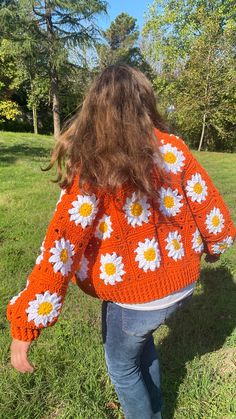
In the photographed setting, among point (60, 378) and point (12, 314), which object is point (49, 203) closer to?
point (60, 378)

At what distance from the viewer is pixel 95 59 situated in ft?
83.7

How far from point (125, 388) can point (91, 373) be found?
2.63 feet

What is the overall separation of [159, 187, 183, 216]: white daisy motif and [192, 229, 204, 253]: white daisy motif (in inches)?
6.9

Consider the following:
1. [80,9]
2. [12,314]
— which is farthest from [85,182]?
[80,9]

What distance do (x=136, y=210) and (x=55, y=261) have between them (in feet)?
1.20

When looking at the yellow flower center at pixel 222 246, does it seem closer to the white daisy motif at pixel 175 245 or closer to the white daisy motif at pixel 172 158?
the white daisy motif at pixel 175 245

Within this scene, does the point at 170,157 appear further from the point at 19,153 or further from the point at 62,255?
the point at 19,153

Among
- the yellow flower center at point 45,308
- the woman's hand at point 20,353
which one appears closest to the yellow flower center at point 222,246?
the yellow flower center at point 45,308

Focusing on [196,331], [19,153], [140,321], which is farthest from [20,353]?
[19,153]

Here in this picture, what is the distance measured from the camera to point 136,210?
168cm

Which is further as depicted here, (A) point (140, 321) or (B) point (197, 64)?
(B) point (197, 64)

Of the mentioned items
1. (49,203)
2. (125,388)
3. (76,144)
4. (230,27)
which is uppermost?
(230,27)

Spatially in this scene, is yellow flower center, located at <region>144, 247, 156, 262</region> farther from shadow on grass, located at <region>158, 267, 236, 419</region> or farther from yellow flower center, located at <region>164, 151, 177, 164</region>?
shadow on grass, located at <region>158, 267, 236, 419</region>

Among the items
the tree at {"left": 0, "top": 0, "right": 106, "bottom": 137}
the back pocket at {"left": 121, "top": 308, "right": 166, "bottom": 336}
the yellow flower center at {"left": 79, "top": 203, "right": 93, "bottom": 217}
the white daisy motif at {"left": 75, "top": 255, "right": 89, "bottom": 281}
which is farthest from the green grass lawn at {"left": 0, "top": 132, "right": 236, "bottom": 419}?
the tree at {"left": 0, "top": 0, "right": 106, "bottom": 137}
